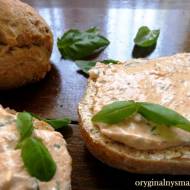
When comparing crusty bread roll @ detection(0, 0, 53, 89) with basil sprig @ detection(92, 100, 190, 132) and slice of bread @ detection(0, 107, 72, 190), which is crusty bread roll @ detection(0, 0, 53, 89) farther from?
basil sprig @ detection(92, 100, 190, 132)

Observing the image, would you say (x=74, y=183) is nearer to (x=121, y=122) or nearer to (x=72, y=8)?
(x=121, y=122)

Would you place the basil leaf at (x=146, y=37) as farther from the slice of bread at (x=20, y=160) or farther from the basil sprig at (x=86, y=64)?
the slice of bread at (x=20, y=160)

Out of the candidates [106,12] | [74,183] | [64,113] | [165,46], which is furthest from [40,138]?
[106,12]

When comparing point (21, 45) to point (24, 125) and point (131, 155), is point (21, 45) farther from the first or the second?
point (131, 155)

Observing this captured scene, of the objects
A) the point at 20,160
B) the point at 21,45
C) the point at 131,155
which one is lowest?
the point at 131,155

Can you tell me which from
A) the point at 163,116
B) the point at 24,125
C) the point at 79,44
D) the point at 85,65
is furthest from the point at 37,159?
the point at 79,44

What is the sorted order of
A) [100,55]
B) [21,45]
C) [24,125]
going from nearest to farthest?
1. [24,125]
2. [21,45]
3. [100,55]

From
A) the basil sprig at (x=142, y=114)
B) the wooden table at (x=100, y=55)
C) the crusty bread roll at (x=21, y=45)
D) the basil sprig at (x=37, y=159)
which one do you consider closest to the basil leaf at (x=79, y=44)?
the wooden table at (x=100, y=55)
